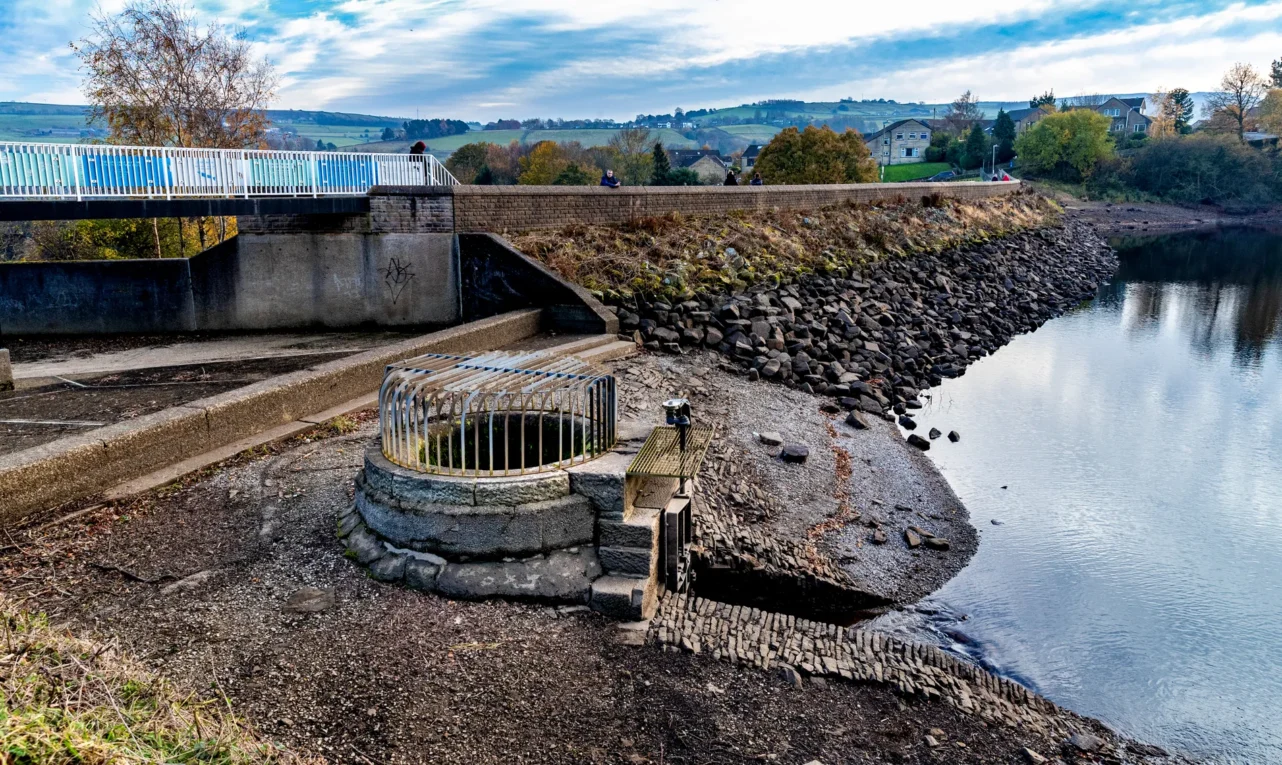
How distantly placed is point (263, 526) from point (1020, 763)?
549cm

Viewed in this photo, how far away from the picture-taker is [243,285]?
15086 millimetres

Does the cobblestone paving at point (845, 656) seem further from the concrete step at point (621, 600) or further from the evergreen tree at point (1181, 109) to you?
the evergreen tree at point (1181, 109)

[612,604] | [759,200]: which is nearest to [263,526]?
[612,604]

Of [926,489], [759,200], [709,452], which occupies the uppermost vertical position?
[759,200]

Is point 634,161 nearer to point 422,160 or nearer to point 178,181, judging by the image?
point 422,160

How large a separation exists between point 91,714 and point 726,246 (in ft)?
55.2

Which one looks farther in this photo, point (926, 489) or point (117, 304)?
point (117, 304)

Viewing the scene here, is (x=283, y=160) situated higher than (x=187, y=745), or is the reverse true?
(x=283, y=160)

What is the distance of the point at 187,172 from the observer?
13.2m

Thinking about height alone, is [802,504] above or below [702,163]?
below

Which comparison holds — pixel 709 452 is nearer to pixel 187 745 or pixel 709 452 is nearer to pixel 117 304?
pixel 187 745

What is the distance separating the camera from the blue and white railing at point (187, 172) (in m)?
11.6

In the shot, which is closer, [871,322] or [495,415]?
[495,415]

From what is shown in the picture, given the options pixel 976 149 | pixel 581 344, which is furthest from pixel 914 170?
pixel 581 344
